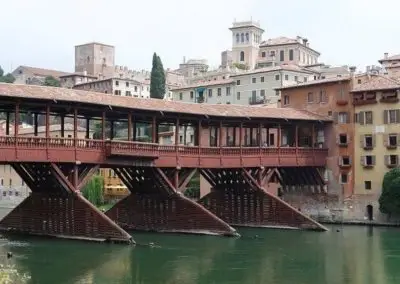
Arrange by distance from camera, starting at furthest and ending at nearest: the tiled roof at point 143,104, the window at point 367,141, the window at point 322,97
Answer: the window at point 322,97 < the window at point 367,141 < the tiled roof at point 143,104

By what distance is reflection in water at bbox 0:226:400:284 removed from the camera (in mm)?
28181

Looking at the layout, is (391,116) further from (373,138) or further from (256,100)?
(256,100)

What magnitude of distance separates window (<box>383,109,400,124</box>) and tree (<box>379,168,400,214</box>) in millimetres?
3551

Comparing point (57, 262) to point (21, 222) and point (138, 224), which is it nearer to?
point (21, 222)

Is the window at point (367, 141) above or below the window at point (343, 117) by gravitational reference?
below

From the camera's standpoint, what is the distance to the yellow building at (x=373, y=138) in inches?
1966

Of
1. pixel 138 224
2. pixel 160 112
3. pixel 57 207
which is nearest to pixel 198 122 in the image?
pixel 160 112

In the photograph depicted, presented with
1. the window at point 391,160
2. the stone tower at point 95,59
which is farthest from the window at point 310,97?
the stone tower at point 95,59

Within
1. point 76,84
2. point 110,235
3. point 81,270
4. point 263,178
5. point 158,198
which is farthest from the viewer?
point 76,84

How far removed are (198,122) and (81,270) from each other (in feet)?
57.5

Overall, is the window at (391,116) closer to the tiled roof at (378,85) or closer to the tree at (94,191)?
the tiled roof at (378,85)

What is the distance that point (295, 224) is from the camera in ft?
149

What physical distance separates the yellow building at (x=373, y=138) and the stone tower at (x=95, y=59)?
Answer: 104 metres

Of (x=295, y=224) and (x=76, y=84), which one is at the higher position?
(x=76, y=84)
